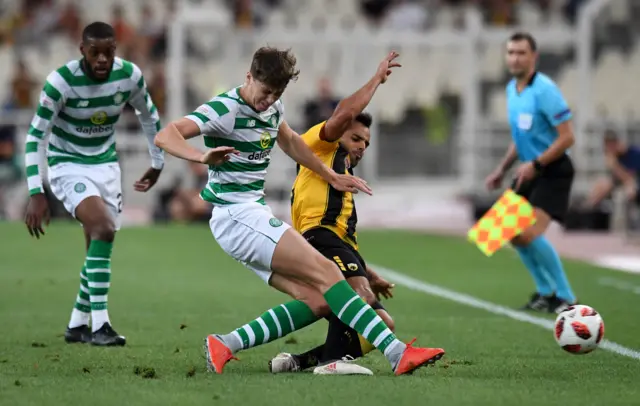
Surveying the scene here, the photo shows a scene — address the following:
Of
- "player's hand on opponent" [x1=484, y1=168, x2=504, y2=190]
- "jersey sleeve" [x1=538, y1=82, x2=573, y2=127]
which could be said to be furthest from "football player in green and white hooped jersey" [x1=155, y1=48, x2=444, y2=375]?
"player's hand on opponent" [x1=484, y1=168, x2=504, y2=190]

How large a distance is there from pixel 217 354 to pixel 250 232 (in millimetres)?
656

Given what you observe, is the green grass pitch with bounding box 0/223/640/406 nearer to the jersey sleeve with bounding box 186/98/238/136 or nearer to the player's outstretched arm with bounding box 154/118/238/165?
the player's outstretched arm with bounding box 154/118/238/165

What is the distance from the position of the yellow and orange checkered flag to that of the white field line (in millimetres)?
516

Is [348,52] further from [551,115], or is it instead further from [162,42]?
[551,115]

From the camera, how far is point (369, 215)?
2478 cm

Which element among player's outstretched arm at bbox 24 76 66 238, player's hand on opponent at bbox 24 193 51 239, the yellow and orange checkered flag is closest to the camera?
player's hand on opponent at bbox 24 193 51 239

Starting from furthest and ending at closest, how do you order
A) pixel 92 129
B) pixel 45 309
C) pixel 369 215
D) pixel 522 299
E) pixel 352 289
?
1. pixel 369 215
2. pixel 522 299
3. pixel 45 309
4. pixel 92 129
5. pixel 352 289

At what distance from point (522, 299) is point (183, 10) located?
1515 cm

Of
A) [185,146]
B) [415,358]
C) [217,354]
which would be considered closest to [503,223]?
[415,358]

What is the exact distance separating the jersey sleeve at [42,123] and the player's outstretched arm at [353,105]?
2.08 meters

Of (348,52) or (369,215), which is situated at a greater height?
(348,52)

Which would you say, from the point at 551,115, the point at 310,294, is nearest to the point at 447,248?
the point at 551,115

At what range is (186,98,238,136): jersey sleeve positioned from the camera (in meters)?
7.14

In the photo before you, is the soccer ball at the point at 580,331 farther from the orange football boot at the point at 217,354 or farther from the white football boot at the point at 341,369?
the orange football boot at the point at 217,354
